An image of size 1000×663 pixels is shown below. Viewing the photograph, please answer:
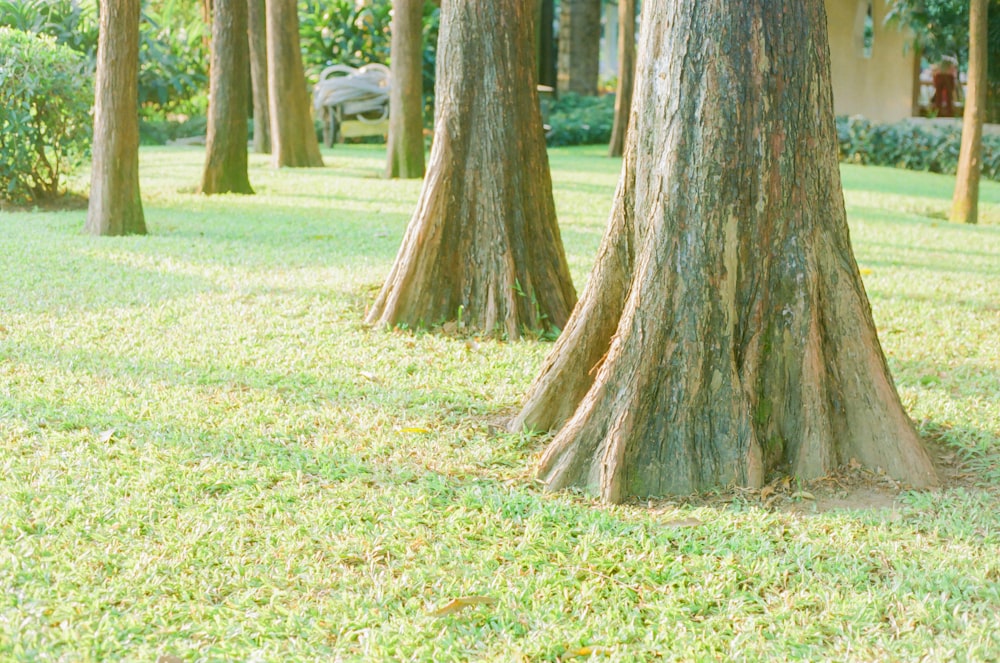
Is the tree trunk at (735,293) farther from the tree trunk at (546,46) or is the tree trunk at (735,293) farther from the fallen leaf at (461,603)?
the tree trunk at (546,46)

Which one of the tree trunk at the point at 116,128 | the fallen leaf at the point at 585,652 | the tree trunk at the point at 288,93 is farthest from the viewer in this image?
the tree trunk at the point at 288,93

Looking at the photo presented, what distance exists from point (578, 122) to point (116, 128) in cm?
1681

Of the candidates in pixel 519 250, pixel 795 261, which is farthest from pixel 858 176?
pixel 795 261

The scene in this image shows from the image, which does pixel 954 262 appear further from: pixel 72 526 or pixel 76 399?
pixel 72 526

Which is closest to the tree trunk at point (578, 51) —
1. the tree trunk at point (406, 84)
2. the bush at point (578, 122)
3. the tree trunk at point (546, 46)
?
the tree trunk at point (546, 46)

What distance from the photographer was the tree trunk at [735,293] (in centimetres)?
414

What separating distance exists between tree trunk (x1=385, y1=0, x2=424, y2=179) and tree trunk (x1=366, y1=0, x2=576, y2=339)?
27.8ft

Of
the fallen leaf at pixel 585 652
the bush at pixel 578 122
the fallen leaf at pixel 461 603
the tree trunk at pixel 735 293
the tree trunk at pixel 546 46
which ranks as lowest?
the fallen leaf at pixel 585 652

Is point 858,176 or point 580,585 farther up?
point 858,176

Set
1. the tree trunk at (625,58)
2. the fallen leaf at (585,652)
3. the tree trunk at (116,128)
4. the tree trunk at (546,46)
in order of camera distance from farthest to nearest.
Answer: the tree trunk at (546,46) → the tree trunk at (625,58) → the tree trunk at (116,128) → the fallen leaf at (585,652)

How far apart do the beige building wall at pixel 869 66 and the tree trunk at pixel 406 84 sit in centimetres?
1016

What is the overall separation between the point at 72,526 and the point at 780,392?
2720 mm

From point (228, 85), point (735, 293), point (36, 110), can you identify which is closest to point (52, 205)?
point (36, 110)

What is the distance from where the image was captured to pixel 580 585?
339 centimetres
